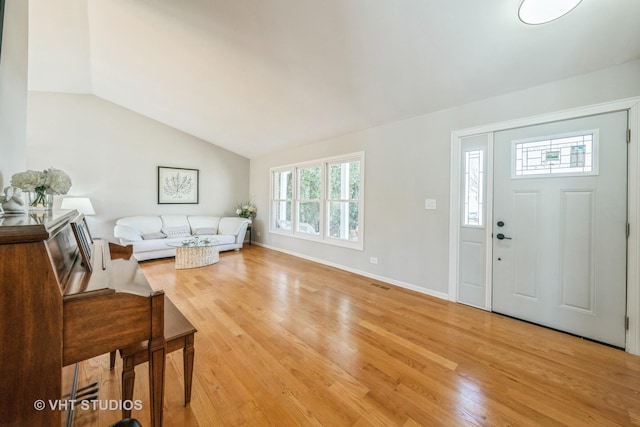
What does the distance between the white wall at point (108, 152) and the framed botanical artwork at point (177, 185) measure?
0.12m

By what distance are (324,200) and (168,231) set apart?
3.54 metres

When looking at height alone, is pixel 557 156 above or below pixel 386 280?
above

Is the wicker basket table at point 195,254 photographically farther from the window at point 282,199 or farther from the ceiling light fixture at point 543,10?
the ceiling light fixture at point 543,10

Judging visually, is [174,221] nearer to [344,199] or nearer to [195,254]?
[195,254]

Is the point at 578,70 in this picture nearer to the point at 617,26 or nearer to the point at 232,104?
the point at 617,26

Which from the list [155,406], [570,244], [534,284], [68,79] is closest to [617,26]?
[570,244]

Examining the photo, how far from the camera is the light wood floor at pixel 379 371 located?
55.6 inches

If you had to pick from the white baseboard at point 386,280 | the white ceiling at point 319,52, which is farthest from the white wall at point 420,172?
the white ceiling at point 319,52

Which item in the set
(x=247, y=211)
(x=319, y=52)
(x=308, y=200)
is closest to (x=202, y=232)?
(x=247, y=211)

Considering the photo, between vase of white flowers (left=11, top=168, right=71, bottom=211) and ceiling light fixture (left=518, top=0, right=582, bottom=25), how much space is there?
3.29m

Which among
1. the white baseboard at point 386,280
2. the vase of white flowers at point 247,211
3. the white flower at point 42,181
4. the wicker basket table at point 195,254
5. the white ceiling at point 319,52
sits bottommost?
the white baseboard at point 386,280

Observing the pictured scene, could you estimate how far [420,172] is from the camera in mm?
3307

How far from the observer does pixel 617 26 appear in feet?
6.00

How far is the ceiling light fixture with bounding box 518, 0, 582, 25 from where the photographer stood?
1643 mm
